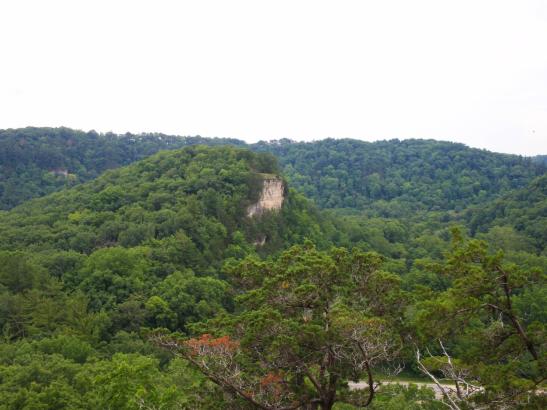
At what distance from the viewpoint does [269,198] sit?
7012 cm

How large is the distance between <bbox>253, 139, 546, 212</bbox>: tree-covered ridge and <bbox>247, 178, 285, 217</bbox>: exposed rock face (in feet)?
230

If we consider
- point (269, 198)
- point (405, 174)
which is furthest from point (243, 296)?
point (405, 174)

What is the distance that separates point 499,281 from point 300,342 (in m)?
5.86

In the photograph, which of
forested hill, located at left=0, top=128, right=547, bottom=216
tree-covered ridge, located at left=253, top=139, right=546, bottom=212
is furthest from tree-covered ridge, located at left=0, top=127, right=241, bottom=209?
tree-covered ridge, located at left=253, top=139, right=546, bottom=212

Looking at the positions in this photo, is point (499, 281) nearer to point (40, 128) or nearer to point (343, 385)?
point (343, 385)

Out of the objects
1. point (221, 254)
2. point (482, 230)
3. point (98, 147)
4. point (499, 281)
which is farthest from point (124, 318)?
point (98, 147)

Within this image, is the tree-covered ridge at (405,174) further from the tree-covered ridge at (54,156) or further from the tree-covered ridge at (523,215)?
the tree-covered ridge at (54,156)

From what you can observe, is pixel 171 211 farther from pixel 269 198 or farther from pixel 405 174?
pixel 405 174

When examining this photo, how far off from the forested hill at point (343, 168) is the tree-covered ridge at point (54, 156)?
7.9 inches

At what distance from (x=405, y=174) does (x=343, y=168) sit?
59.9 feet

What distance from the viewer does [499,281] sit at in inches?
596

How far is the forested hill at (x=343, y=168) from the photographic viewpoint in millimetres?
127750

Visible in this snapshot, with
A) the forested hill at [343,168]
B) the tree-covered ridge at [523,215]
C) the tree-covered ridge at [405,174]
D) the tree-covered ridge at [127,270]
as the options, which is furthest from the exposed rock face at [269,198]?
the tree-covered ridge at [405,174]

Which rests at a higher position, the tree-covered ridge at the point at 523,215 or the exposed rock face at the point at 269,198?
the exposed rock face at the point at 269,198
